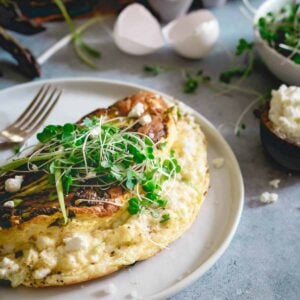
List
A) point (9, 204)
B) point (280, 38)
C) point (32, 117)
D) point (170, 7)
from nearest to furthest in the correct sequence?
point (9, 204) < point (32, 117) < point (280, 38) < point (170, 7)

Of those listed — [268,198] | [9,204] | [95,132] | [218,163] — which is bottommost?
[268,198]

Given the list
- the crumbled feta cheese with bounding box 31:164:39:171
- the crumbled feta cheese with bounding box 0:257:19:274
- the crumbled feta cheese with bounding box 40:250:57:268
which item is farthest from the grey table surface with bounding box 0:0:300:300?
the crumbled feta cheese with bounding box 31:164:39:171

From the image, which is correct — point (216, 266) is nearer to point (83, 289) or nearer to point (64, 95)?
point (83, 289)

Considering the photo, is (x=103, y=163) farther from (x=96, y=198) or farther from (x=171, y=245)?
(x=171, y=245)

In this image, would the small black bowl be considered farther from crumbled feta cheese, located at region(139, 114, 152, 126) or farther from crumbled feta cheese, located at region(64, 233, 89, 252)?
crumbled feta cheese, located at region(64, 233, 89, 252)

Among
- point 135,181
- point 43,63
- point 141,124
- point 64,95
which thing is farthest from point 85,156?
point 43,63

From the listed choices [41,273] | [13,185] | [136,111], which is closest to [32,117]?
[136,111]
